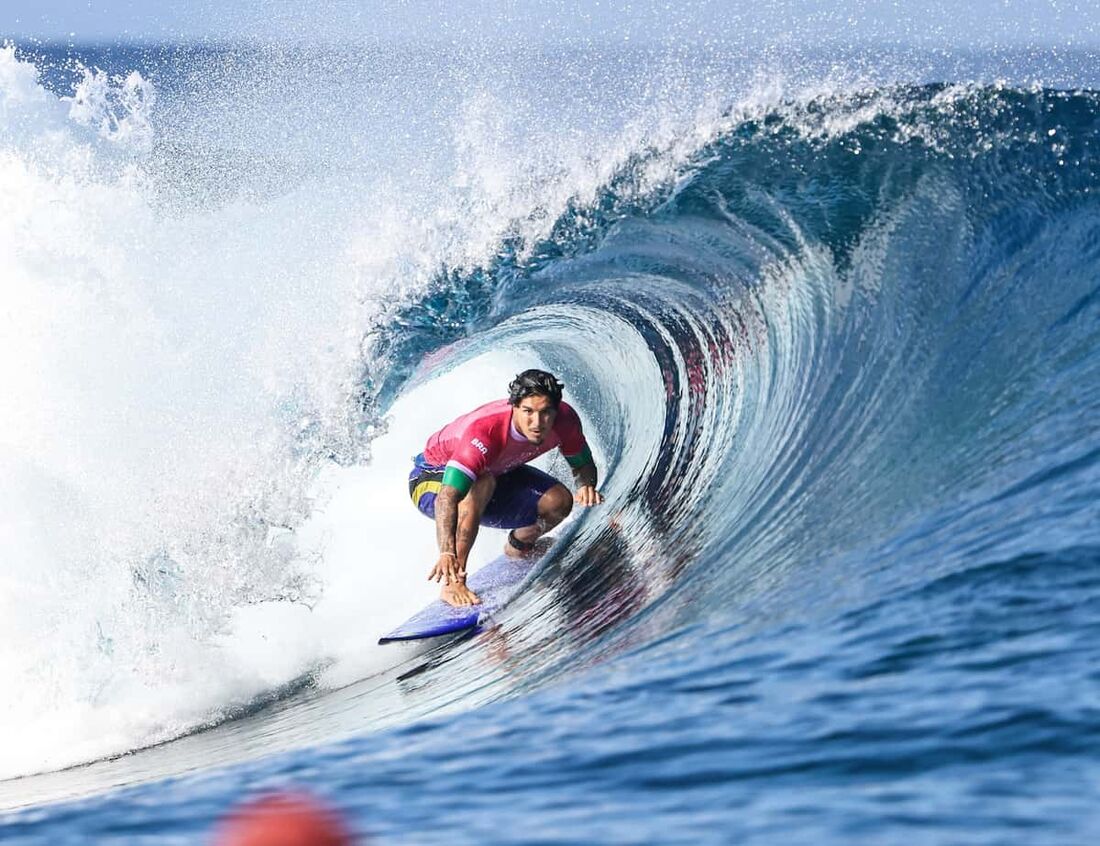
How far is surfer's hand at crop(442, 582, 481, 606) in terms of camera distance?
6.03 m

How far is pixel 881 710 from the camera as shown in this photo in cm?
277

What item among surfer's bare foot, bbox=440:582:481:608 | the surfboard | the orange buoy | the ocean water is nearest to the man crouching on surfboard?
surfer's bare foot, bbox=440:582:481:608

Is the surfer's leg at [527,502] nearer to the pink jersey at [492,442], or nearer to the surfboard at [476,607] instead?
the pink jersey at [492,442]

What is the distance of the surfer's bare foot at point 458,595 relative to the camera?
603 centimetres

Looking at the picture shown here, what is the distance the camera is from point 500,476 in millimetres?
6777

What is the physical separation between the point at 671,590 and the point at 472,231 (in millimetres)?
3808

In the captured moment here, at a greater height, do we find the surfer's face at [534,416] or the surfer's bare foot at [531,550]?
the surfer's face at [534,416]

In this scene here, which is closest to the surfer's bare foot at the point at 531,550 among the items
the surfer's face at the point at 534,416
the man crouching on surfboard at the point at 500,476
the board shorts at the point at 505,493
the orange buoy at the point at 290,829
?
the man crouching on surfboard at the point at 500,476

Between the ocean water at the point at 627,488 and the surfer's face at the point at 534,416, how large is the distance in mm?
859

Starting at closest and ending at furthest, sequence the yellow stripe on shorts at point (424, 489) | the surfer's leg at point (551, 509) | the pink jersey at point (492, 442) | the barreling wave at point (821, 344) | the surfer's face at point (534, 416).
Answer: the barreling wave at point (821, 344) < the surfer's face at point (534, 416) < the pink jersey at point (492, 442) < the yellow stripe on shorts at point (424, 489) < the surfer's leg at point (551, 509)

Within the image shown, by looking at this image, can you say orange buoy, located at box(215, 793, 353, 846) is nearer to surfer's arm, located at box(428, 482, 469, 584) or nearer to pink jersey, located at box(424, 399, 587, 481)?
surfer's arm, located at box(428, 482, 469, 584)

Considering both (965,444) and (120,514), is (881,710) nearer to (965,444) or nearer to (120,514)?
(965,444)

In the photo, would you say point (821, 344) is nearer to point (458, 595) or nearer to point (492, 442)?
point (492, 442)

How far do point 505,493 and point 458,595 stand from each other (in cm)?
99
